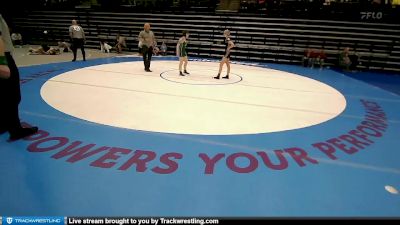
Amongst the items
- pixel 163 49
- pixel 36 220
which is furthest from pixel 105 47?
pixel 36 220

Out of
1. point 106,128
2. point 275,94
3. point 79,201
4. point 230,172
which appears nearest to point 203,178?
point 230,172

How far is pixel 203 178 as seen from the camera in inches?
133

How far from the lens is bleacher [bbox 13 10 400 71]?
1268cm

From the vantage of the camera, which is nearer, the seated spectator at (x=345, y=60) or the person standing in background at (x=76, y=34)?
the person standing in background at (x=76, y=34)

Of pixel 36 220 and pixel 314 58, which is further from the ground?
pixel 314 58

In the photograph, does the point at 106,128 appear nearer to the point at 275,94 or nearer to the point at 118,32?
the point at 275,94

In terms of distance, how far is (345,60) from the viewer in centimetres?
1166

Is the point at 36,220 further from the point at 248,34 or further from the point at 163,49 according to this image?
the point at 248,34

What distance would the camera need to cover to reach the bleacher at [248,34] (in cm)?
1268

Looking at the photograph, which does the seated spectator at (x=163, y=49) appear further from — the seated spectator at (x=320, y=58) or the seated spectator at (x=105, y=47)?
the seated spectator at (x=320, y=58)

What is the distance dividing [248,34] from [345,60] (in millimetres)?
4749

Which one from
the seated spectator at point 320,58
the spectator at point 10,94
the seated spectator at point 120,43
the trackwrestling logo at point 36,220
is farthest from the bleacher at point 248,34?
the trackwrestling logo at point 36,220

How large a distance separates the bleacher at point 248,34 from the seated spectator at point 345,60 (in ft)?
1.89

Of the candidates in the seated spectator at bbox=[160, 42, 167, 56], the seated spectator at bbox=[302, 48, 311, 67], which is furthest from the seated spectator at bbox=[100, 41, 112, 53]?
the seated spectator at bbox=[302, 48, 311, 67]
